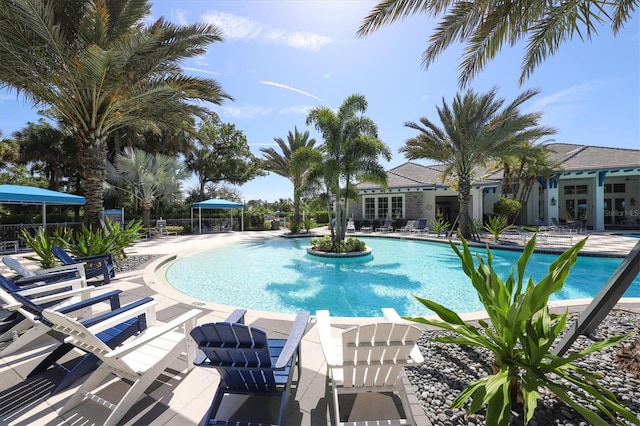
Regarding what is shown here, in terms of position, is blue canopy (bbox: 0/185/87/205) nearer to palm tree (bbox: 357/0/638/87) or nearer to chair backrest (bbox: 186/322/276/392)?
chair backrest (bbox: 186/322/276/392)

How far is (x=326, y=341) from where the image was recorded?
2.65 m

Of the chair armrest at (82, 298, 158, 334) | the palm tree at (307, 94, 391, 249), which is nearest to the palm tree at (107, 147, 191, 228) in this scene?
the palm tree at (307, 94, 391, 249)

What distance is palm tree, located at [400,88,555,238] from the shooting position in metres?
13.7

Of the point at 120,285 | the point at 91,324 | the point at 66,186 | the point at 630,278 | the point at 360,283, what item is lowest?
the point at 360,283

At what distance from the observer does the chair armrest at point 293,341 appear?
219 cm

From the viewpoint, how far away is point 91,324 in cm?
282

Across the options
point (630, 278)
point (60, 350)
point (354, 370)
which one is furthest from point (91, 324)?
point (630, 278)

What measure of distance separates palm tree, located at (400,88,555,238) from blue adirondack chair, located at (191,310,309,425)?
15374mm

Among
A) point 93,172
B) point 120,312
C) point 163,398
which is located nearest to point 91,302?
point 120,312

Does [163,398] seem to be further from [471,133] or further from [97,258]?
[471,133]

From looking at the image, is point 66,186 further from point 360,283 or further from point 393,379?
point 393,379

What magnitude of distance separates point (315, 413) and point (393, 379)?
2.53 feet

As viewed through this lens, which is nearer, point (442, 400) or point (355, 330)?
point (355, 330)

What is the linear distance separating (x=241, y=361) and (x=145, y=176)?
20097mm
